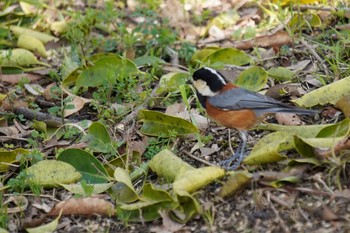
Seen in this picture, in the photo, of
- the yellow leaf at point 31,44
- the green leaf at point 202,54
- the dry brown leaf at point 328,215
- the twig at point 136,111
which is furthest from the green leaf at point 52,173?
the yellow leaf at point 31,44

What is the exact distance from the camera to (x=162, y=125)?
516 centimetres

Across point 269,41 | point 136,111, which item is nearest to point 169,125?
point 136,111

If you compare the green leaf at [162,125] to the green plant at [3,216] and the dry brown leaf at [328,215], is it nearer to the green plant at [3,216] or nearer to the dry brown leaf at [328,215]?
the green plant at [3,216]

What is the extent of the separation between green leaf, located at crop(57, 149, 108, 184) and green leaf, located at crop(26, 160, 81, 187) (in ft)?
0.20

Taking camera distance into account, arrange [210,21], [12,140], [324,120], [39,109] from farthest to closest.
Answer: [210,21]
[39,109]
[12,140]
[324,120]

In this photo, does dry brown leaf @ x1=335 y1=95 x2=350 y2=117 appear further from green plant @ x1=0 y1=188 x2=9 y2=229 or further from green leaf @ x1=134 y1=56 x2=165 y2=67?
green plant @ x1=0 y1=188 x2=9 y2=229

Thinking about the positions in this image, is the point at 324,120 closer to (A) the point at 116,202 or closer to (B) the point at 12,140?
(A) the point at 116,202

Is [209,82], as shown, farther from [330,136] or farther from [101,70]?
[101,70]

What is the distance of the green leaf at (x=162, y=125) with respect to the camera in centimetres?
502

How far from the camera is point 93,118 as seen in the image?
5734 mm

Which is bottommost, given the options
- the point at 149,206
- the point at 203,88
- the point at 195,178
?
the point at 149,206

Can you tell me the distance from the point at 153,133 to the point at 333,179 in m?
1.45

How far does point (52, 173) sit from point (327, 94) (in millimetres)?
1970

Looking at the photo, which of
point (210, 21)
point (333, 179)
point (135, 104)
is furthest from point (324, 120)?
point (210, 21)
